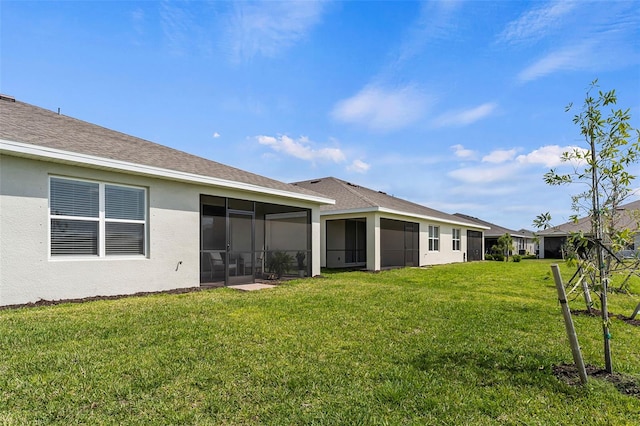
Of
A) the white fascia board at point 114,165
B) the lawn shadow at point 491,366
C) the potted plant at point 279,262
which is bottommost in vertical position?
the lawn shadow at point 491,366

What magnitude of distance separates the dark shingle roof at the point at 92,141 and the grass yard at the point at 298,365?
3347 mm

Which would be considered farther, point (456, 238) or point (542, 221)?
point (456, 238)

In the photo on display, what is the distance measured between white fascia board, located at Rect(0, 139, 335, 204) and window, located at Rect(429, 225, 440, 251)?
531 inches

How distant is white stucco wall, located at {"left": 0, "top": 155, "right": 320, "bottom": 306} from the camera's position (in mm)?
6645

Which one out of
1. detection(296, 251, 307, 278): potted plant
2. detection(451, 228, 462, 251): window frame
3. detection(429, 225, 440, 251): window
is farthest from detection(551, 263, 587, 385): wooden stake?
detection(451, 228, 462, 251): window frame

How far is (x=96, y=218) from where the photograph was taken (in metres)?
7.83

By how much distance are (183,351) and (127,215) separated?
17.2 feet

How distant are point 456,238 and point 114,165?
23.4 m

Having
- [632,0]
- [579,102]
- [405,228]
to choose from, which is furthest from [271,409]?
[405,228]

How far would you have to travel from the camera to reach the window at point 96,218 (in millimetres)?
7352

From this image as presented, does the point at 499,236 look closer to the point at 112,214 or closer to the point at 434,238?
the point at 434,238

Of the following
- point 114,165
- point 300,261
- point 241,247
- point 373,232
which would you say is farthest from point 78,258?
point 373,232

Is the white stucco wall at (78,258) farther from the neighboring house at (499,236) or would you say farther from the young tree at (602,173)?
the neighboring house at (499,236)

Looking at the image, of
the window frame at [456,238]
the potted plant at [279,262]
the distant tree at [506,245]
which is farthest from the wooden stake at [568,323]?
the distant tree at [506,245]
